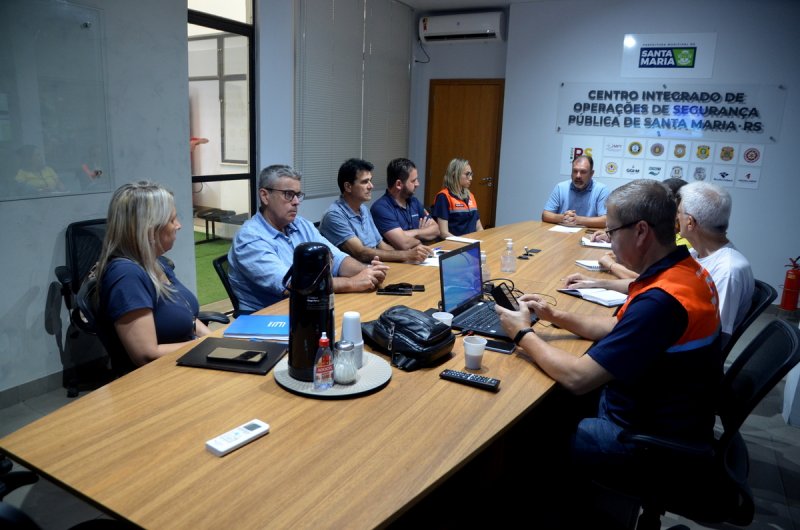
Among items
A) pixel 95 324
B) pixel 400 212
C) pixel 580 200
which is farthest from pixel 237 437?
pixel 580 200

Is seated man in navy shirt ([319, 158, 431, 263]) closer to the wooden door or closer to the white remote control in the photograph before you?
the white remote control

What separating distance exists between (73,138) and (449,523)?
2976mm

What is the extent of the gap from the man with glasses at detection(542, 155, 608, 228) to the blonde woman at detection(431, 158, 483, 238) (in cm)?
81

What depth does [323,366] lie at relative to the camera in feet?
5.16

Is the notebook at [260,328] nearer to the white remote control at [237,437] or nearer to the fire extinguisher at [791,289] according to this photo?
the white remote control at [237,437]

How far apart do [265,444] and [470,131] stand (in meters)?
6.56

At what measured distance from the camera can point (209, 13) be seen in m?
4.50

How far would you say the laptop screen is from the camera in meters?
2.20

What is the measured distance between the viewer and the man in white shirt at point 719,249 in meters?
2.33

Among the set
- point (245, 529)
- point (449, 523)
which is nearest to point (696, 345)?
point (449, 523)

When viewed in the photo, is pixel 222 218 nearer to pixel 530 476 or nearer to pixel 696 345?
pixel 530 476

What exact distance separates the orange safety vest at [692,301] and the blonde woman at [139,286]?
1.56 metres

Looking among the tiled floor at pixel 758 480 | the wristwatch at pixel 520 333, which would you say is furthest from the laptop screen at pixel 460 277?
the tiled floor at pixel 758 480

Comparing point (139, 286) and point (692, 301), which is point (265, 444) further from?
point (692, 301)
